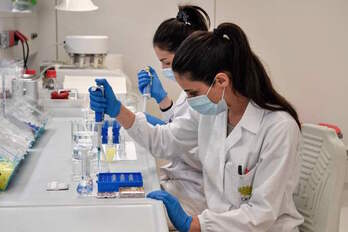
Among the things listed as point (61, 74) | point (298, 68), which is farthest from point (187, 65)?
point (298, 68)

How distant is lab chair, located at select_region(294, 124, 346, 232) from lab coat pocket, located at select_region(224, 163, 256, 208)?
225 mm

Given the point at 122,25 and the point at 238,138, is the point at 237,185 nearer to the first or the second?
the point at 238,138

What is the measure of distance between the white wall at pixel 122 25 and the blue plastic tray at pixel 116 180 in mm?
2116

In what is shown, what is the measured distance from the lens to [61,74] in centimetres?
272

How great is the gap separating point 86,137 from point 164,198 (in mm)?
426

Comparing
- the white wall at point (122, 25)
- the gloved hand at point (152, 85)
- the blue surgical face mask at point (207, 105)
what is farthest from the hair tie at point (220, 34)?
the white wall at point (122, 25)

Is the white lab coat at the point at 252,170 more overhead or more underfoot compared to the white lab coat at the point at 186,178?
more overhead

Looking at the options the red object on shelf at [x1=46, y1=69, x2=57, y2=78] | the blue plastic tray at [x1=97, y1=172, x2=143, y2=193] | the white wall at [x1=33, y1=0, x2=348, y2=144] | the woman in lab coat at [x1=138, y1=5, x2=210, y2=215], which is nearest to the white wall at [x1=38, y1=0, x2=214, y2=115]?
the white wall at [x1=33, y1=0, x2=348, y2=144]

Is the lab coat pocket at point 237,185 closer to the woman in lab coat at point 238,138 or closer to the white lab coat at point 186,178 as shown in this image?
the woman in lab coat at point 238,138

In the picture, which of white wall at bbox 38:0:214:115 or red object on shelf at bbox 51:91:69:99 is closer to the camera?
red object on shelf at bbox 51:91:69:99

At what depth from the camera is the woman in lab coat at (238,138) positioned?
1354 millimetres

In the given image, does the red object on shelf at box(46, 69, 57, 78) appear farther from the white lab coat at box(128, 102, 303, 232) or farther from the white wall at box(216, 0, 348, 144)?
the white wall at box(216, 0, 348, 144)

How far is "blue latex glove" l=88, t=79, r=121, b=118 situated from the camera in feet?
5.13

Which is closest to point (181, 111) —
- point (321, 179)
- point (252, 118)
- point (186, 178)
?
point (186, 178)
